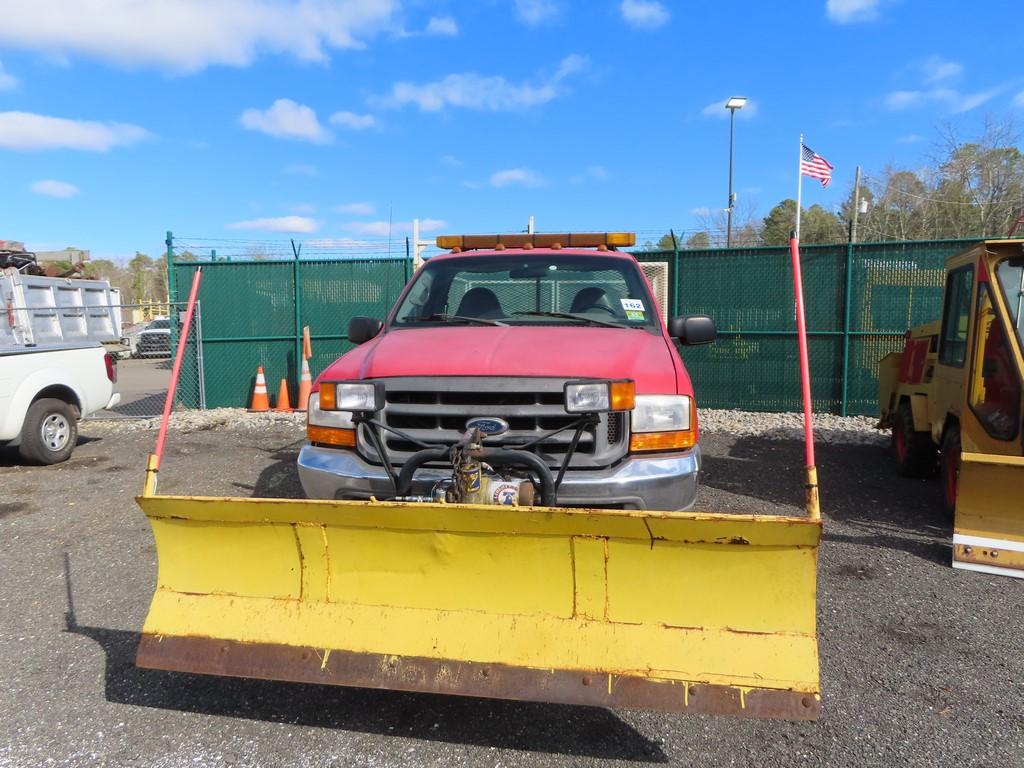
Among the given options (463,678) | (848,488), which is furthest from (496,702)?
(848,488)

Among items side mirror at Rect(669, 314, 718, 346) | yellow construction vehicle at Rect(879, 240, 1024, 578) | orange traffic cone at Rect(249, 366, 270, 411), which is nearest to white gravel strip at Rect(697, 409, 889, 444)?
yellow construction vehicle at Rect(879, 240, 1024, 578)

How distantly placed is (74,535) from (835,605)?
551 centimetres

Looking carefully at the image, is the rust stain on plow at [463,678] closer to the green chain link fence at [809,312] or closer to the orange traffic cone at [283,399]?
the green chain link fence at [809,312]

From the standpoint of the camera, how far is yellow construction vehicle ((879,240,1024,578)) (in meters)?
4.82

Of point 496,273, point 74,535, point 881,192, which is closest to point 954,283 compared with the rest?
point 496,273

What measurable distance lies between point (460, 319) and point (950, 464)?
4.18 metres

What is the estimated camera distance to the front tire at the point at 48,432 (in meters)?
8.21

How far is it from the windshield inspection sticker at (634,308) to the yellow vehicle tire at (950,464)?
117 inches

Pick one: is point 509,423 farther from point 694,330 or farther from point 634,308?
point 694,330

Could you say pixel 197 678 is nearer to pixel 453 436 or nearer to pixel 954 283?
pixel 453 436

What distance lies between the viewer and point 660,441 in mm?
3533

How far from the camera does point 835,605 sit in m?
4.32

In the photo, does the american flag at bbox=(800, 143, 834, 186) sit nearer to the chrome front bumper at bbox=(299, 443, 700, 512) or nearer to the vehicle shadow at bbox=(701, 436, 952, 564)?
the vehicle shadow at bbox=(701, 436, 952, 564)

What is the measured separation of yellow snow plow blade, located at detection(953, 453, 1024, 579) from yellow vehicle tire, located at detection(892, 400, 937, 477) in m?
2.33
